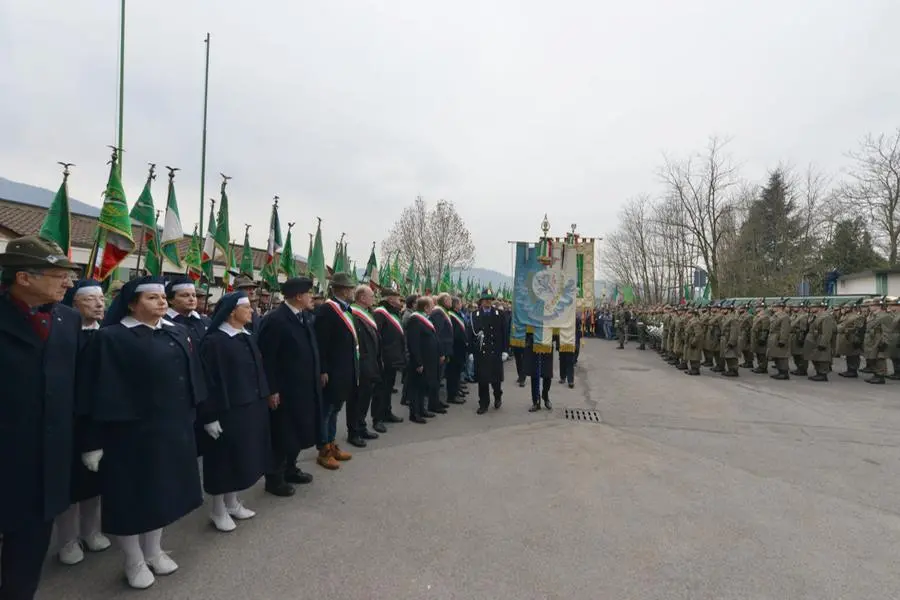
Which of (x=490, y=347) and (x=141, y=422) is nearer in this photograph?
(x=141, y=422)

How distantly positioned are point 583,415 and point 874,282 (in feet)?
83.5

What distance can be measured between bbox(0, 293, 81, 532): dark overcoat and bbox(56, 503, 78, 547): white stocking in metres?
0.97

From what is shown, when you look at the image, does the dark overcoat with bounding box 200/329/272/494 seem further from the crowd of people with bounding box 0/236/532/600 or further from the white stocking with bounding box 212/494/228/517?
the white stocking with bounding box 212/494/228/517

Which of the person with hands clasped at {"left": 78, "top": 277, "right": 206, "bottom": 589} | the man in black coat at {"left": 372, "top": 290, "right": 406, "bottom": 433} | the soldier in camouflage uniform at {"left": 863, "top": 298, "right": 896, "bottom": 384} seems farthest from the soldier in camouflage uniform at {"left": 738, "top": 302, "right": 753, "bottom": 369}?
the person with hands clasped at {"left": 78, "top": 277, "right": 206, "bottom": 589}

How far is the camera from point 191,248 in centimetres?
1077

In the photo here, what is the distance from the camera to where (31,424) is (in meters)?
2.64

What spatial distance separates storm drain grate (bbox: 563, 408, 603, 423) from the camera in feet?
26.0

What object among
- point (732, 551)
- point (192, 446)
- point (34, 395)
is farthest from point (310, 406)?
point (732, 551)

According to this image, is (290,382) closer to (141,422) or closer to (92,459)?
(141,422)

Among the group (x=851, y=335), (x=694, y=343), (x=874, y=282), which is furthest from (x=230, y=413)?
(x=874, y=282)

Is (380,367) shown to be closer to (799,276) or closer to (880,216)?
(799,276)

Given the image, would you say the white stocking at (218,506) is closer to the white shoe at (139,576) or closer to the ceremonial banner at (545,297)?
the white shoe at (139,576)

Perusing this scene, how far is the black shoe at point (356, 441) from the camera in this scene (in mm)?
6453

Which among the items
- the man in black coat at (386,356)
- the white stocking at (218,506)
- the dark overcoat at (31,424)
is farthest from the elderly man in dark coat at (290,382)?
the man in black coat at (386,356)
